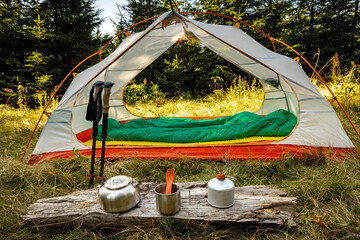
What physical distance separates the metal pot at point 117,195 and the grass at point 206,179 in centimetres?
13

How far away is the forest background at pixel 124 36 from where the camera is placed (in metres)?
4.73

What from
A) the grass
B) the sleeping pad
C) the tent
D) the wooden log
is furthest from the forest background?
the wooden log

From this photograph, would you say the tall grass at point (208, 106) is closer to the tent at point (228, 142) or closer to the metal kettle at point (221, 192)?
the tent at point (228, 142)

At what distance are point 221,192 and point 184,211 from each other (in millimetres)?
231

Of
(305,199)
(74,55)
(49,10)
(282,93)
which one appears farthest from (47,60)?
(305,199)

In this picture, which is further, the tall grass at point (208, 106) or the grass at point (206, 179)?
the tall grass at point (208, 106)

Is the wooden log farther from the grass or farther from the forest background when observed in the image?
the forest background

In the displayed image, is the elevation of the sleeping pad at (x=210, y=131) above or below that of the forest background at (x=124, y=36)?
below

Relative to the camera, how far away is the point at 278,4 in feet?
16.8

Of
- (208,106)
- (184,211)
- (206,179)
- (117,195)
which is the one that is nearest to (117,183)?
(117,195)

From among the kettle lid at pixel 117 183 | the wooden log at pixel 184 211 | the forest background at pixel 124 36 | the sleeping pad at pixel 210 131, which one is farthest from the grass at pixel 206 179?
the forest background at pixel 124 36

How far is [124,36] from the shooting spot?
500cm

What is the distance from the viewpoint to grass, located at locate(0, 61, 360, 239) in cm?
109

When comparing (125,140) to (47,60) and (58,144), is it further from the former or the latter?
(47,60)
